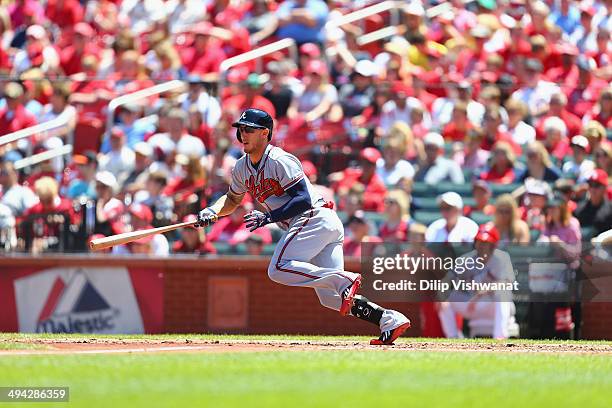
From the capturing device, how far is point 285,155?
10.2m

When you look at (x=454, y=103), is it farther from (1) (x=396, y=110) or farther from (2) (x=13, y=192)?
(2) (x=13, y=192)

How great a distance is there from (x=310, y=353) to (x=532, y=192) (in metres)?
5.16

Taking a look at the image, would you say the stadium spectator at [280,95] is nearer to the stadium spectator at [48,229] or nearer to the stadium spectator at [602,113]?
the stadium spectator at [48,229]

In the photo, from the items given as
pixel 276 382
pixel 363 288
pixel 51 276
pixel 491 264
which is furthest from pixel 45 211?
pixel 276 382

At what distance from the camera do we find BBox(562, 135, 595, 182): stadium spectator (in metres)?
14.5

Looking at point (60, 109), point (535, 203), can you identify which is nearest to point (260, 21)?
point (60, 109)

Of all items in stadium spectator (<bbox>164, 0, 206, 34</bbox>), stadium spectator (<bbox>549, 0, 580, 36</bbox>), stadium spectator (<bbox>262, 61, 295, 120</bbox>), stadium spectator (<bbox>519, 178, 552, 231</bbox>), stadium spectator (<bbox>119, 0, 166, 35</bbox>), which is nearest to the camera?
stadium spectator (<bbox>519, 178, 552, 231</bbox>)

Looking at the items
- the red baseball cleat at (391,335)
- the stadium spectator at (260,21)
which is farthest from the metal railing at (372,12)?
the red baseball cleat at (391,335)

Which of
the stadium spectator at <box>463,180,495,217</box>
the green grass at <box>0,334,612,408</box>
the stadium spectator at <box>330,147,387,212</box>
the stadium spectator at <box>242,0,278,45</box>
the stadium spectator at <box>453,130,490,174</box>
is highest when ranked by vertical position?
the stadium spectator at <box>242,0,278,45</box>

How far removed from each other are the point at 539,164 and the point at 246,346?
521cm

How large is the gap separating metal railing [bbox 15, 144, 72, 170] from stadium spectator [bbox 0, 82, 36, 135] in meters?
0.65

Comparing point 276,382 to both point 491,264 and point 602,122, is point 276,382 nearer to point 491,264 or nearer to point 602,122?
point 491,264

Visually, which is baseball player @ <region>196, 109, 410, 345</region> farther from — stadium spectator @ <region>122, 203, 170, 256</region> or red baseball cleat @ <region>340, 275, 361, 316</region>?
stadium spectator @ <region>122, 203, 170, 256</region>

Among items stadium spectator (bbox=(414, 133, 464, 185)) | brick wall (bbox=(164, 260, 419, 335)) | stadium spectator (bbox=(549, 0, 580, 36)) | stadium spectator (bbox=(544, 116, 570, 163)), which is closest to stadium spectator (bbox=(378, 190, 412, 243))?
stadium spectator (bbox=(414, 133, 464, 185))
